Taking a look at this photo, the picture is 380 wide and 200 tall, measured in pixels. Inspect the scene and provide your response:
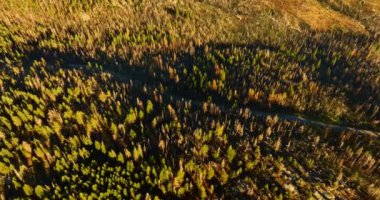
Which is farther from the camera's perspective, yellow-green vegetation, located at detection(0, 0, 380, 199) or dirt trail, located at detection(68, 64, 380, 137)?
dirt trail, located at detection(68, 64, 380, 137)

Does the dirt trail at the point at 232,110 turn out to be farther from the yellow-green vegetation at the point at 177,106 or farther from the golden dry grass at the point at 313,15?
the golden dry grass at the point at 313,15

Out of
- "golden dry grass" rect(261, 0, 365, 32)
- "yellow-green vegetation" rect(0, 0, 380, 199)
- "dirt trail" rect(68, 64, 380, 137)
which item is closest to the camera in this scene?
"yellow-green vegetation" rect(0, 0, 380, 199)

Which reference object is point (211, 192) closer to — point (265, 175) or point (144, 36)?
point (265, 175)

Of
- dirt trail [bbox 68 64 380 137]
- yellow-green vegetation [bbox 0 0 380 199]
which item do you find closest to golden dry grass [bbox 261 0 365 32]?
yellow-green vegetation [bbox 0 0 380 199]

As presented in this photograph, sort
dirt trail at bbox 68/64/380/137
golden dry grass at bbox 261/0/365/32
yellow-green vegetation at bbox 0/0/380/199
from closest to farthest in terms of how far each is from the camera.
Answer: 1. yellow-green vegetation at bbox 0/0/380/199
2. dirt trail at bbox 68/64/380/137
3. golden dry grass at bbox 261/0/365/32

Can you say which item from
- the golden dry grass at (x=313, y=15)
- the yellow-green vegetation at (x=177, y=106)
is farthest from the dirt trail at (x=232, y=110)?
the golden dry grass at (x=313, y=15)

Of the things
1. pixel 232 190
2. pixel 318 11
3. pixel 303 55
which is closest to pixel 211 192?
pixel 232 190

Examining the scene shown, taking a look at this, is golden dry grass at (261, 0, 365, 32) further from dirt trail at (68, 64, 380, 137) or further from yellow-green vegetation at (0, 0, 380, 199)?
dirt trail at (68, 64, 380, 137)

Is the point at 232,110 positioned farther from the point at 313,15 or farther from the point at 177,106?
the point at 313,15

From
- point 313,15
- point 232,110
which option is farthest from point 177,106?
point 313,15
